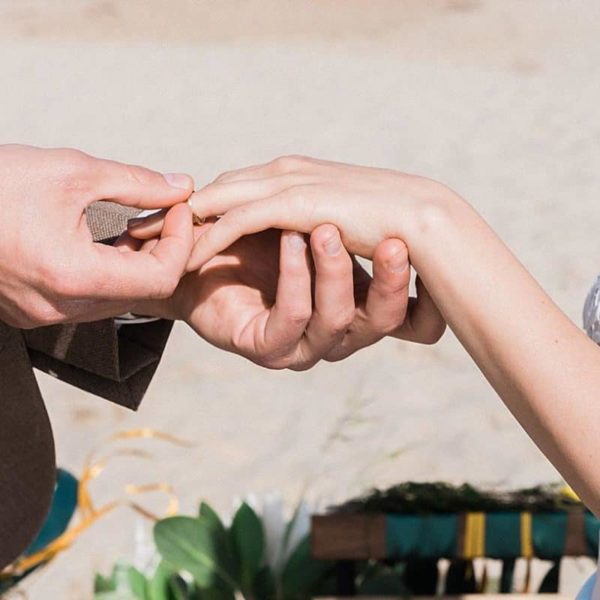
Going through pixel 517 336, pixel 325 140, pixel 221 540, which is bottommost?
pixel 221 540

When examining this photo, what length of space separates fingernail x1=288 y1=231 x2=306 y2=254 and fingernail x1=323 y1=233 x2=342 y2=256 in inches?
1.4

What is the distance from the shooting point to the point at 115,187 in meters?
1.11

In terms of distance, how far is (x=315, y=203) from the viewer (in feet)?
3.64

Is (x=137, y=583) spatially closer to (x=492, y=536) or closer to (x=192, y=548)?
(x=192, y=548)

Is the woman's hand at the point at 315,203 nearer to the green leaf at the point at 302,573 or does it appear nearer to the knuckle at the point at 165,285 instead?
the knuckle at the point at 165,285

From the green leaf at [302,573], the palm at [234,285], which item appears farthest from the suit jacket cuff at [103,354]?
the green leaf at [302,573]

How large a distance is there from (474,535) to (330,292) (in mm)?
931

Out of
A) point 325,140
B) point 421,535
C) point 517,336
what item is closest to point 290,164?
point 517,336

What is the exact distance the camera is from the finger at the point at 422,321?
119 centimetres

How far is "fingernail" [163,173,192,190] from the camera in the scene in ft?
3.84

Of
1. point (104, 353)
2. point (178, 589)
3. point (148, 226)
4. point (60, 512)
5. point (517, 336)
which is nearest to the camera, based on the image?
point (517, 336)

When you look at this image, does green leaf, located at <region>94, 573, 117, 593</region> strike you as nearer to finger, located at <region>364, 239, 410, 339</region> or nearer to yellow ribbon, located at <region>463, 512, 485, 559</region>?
yellow ribbon, located at <region>463, 512, 485, 559</region>

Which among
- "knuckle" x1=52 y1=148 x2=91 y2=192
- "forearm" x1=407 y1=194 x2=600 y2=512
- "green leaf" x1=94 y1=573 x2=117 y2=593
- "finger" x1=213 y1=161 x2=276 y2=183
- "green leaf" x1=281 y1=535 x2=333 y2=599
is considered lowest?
"green leaf" x1=94 y1=573 x2=117 y2=593

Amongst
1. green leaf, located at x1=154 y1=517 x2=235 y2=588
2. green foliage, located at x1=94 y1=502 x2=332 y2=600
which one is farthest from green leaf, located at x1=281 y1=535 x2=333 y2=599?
green leaf, located at x1=154 y1=517 x2=235 y2=588
